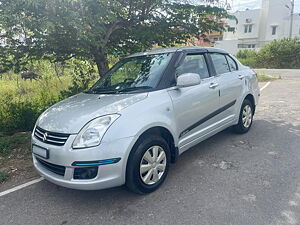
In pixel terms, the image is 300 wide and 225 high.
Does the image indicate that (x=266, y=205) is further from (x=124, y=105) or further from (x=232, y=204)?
(x=124, y=105)

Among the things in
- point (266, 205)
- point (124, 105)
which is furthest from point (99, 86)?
point (266, 205)

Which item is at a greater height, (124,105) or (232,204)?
(124,105)

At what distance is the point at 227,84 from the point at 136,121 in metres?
2.12

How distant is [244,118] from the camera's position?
4.56 m

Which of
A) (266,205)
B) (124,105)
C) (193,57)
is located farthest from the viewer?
(193,57)

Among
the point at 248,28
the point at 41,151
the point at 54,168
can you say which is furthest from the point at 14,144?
the point at 248,28

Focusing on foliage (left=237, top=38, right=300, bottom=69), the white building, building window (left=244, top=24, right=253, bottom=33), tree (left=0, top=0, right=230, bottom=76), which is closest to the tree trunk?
tree (left=0, top=0, right=230, bottom=76)

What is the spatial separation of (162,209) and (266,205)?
1114 millimetres

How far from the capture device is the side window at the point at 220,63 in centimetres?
397

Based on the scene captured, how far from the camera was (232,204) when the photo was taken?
2.51 m

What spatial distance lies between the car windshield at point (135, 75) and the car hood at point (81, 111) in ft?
0.89

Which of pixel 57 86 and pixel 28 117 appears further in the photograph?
pixel 57 86

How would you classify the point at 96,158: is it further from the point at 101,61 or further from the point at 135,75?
the point at 101,61

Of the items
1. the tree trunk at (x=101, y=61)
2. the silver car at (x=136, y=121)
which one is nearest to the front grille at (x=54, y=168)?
the silver car at (x=136, y=121)
